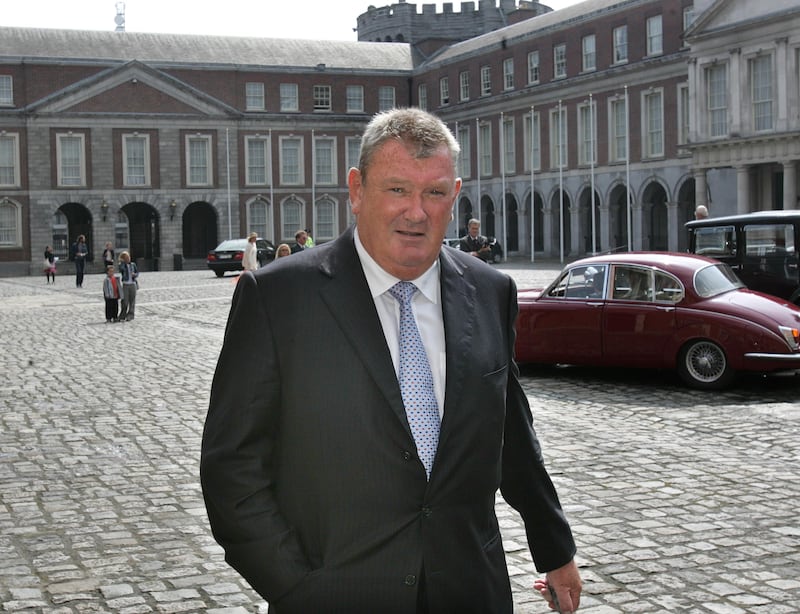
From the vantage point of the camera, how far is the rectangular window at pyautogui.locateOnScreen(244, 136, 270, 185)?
66625 mm

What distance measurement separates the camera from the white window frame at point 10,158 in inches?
2420

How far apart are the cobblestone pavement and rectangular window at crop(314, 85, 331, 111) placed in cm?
5622

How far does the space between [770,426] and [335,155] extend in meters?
60.3

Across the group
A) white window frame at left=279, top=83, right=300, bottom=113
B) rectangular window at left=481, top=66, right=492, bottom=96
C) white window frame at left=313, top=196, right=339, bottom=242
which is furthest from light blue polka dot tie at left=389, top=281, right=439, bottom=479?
white window frame at left=279, top=83, right=300, bottom=113

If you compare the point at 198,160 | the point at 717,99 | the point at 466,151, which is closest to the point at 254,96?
the point at 198,160

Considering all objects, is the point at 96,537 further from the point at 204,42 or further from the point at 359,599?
the point at 204,42

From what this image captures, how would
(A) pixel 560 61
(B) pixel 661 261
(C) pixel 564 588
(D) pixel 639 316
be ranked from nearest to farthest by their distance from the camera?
(C) pixel 564 588 → (D) pixel 639 316 → (B) pixel 661 261 → (A) pixel 560 61

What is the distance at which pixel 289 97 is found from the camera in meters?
68.4

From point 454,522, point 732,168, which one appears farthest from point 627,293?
point 732,168

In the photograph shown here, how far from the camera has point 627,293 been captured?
12.6 metres

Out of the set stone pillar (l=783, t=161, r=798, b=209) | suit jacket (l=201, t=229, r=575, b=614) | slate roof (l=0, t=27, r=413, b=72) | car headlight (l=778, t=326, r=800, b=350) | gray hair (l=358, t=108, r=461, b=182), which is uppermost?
slate roof (l=0, t=27, r=413, b=72)

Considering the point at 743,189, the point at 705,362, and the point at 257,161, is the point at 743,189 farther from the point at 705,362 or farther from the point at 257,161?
the point at 705,362

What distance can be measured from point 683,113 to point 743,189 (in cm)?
740

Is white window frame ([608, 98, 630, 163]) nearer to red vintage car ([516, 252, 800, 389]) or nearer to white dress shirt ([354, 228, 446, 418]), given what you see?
red vintage car ([516, 252, 800, 389])
